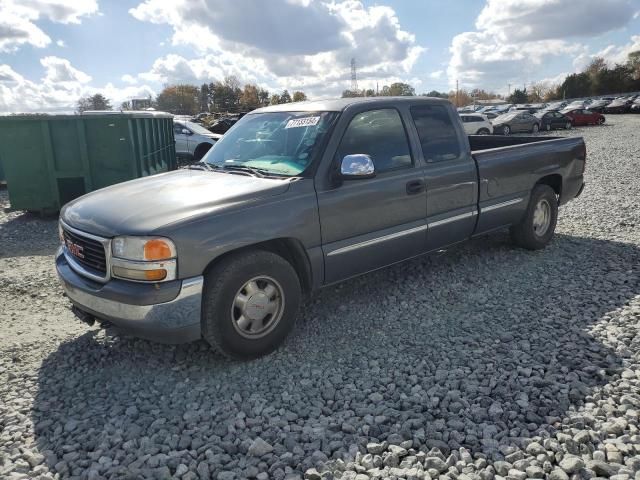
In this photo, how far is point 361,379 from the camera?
3455 millimetres

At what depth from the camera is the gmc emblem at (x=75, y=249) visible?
3650mm

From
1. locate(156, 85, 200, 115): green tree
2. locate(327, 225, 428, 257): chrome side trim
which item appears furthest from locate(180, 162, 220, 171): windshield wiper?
locate(156, 85, 200, 115): green tree

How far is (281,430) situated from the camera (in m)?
2.94

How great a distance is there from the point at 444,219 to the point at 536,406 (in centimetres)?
220

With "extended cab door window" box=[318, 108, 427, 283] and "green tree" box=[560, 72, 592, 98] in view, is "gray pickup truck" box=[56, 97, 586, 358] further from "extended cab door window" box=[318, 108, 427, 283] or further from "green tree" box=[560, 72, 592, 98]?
"green tree" box=[560, 72, 592, 98]

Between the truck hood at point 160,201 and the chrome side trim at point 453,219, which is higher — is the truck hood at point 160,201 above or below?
above

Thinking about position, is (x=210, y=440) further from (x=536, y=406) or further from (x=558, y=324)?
(x=558, y=324)

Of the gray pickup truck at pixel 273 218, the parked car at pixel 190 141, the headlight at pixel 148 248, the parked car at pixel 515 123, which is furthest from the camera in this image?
the parked car at pixel 515 123

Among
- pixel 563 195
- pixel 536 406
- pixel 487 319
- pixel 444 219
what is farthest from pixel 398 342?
pixel 563 195

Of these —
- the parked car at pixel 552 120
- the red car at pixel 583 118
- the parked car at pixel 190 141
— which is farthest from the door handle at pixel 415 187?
the red car at pixel 583 118

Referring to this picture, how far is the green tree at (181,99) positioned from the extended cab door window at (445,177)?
92956mm

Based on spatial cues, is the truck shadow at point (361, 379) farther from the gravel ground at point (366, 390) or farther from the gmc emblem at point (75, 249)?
the gmc emblem at point (75, 249)

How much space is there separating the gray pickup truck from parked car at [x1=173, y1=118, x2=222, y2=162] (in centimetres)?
1124

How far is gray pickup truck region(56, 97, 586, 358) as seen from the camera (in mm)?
3266
